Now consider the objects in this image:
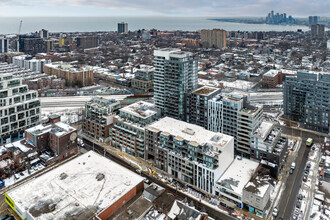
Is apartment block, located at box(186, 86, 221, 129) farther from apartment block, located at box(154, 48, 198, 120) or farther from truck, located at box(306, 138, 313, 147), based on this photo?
truck, located at box(306, 138, 313, 147)

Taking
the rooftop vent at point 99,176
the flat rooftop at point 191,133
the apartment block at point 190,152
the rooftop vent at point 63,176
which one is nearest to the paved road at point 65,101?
the flat rooftop at point 191,133

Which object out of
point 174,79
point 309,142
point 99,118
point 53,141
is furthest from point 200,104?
point 53,141

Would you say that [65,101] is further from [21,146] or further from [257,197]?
[257,197]

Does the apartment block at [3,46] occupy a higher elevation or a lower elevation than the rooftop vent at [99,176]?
higher

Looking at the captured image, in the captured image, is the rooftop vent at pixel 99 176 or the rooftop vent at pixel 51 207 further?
the rooftop vent at pixel 99 176

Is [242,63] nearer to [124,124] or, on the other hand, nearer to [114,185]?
[124,124]

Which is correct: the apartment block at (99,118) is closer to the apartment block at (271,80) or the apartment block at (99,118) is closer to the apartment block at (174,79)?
the apartment block at (174,79)

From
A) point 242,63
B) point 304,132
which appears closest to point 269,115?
point 304,132

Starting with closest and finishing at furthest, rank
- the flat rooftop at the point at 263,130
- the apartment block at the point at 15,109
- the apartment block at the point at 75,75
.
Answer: the flat rooftop at the point at 263,130
the apartment block at the point at 15,109
the apartment block at the point at 75,75
